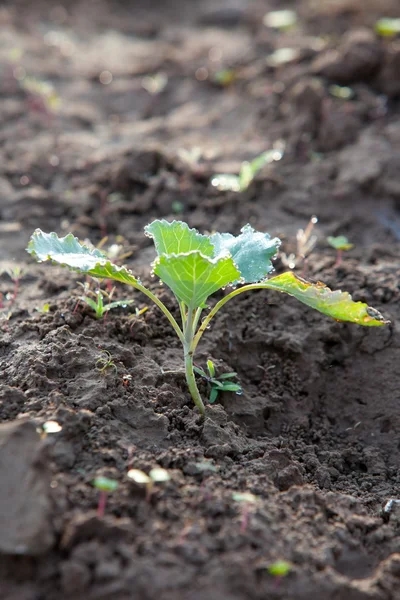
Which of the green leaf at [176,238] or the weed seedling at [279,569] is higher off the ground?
the green leaf at [176,238]

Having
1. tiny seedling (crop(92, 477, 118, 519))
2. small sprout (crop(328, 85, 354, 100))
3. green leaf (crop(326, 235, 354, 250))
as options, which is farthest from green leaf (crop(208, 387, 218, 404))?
small sprout (crop(328, 85, 354, 100))

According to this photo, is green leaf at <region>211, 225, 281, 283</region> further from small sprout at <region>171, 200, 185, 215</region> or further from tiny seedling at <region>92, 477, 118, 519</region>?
small sprout at <region>171, 200, 185, 215</region>

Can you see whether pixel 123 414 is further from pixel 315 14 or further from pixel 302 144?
pixel 315 14

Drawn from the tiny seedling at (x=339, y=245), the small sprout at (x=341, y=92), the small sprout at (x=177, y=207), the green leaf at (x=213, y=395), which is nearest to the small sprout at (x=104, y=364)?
the green leaf at (x=213, y=395)

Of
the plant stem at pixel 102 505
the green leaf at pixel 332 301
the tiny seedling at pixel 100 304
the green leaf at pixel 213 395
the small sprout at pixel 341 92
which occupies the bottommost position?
the green leaf at pixel 213 395

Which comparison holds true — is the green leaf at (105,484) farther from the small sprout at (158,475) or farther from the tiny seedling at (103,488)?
the small sprout at (158,475)

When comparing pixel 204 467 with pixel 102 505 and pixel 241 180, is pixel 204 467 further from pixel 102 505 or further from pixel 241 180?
pixel 241 180

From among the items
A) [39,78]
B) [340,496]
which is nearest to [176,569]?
[340,496]
